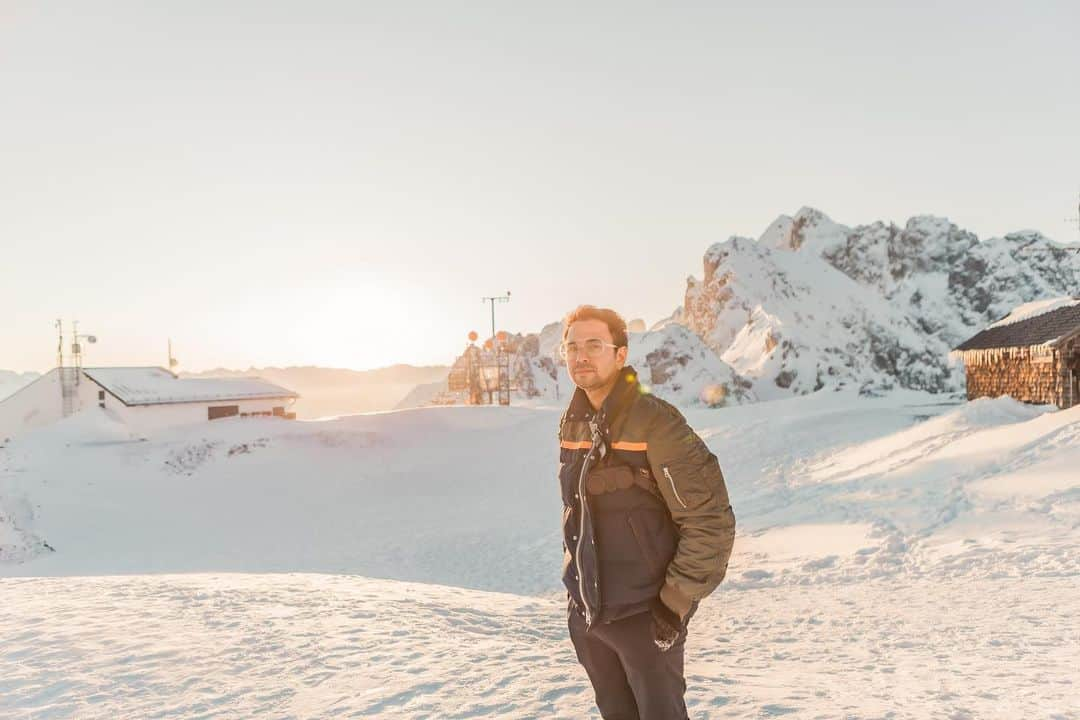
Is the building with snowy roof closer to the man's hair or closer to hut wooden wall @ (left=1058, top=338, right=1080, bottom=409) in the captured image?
the man's hair

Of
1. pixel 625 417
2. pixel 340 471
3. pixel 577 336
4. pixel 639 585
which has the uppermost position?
pixel 577 336

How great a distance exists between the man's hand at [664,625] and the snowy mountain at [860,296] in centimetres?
10412

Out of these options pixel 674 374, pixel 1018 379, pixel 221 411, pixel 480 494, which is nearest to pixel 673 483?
pixel 480 494

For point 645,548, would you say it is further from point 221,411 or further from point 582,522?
point 221,411

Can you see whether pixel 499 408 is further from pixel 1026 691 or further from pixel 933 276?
pixel 933 276

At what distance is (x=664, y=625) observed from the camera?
2.92 meters

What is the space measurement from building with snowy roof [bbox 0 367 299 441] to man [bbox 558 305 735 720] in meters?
38.9

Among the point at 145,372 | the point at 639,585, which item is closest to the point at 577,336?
the point at 639,585

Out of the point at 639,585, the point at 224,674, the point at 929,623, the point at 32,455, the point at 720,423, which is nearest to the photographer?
the point at 639,585

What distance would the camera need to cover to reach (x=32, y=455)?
25531 millimetres

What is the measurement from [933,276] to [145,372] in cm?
15952

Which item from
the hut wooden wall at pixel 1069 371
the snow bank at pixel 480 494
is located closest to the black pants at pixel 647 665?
the snow bank at pixel 480 494

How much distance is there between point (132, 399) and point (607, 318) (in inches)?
1547

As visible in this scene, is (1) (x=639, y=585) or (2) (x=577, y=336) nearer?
(1) (x=639, y=585)
